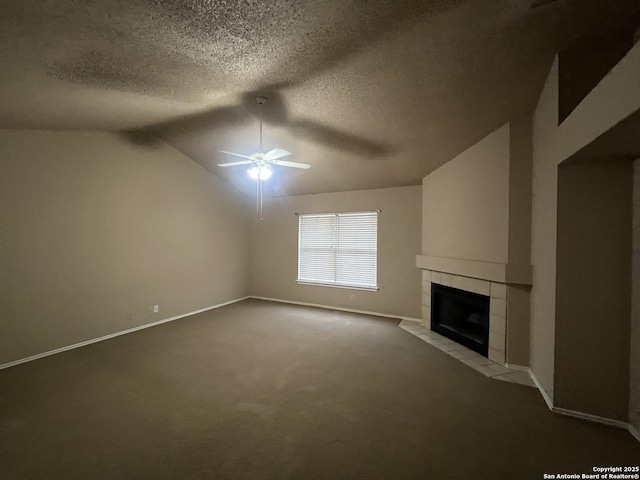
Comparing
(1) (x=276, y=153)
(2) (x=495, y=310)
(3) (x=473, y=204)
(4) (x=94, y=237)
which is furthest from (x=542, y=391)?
(4) (x=94, y=237)

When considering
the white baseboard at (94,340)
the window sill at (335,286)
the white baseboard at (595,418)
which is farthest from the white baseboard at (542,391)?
the white baseboard at (94,340)

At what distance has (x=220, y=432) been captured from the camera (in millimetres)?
2062

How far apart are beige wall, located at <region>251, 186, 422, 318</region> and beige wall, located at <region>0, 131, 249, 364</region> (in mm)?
1340

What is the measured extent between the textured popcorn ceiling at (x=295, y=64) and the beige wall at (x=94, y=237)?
49 cm

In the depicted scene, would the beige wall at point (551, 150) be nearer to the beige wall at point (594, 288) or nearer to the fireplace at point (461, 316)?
the beige wall at point (594, 288)

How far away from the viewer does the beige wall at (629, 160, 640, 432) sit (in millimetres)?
2072

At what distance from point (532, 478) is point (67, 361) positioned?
4524mm

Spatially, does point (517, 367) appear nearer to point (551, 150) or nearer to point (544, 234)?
point (544, 234)

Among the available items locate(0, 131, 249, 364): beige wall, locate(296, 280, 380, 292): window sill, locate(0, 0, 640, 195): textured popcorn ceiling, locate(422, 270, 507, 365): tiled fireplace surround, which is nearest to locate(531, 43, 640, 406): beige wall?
locate(422, 270, 507, 365): tiled fireplace surround

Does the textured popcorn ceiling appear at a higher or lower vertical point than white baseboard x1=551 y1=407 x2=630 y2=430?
higher

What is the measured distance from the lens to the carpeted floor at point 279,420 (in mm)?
1756

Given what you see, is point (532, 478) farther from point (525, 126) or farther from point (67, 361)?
point (67, 361)

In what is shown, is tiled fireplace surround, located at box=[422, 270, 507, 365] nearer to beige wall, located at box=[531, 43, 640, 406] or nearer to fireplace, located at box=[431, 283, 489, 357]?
fireplace, located at box=[431, 283, 489, 357]

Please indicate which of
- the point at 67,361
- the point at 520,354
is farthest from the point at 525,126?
the point at 67,361
